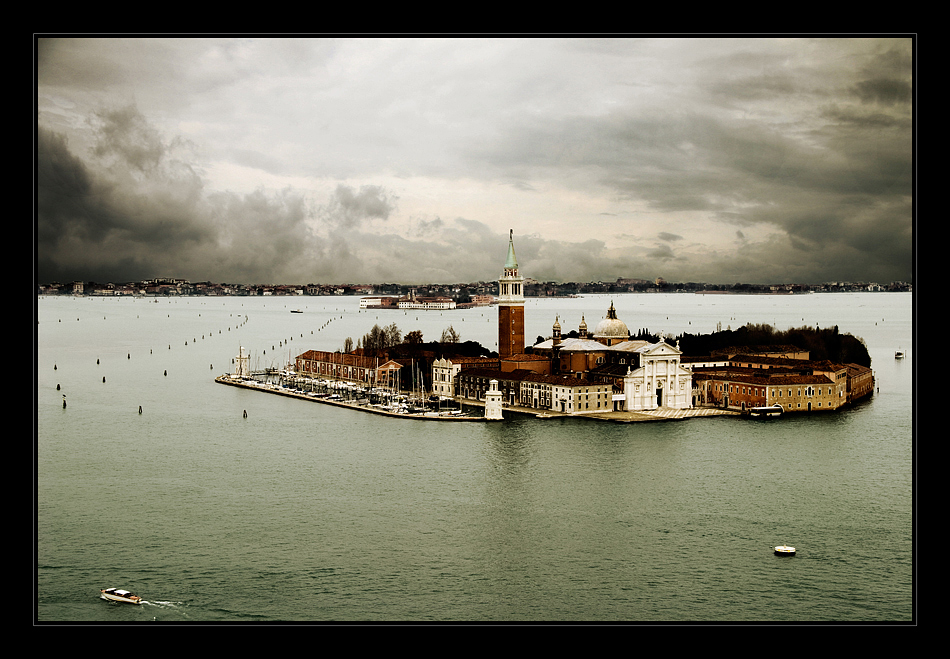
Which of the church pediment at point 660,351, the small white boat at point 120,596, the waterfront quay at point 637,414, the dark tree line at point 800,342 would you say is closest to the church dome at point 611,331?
the dark tree line at point 800,342

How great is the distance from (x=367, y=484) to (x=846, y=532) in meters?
4.20

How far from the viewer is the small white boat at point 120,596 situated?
521cm

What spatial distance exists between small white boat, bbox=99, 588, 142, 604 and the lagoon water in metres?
0.07

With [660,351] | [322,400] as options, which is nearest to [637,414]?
[660,351]

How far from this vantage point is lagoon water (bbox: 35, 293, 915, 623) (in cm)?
537

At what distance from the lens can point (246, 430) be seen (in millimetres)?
11414

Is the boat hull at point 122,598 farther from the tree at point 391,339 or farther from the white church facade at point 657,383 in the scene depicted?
the tree at point 391,339

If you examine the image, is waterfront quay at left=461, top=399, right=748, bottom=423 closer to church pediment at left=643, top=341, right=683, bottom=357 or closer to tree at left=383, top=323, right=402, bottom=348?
church pediment at left=643, top=341, right=683, bottom=357

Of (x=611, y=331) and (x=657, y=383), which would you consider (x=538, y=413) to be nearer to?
(x=657, y=383)

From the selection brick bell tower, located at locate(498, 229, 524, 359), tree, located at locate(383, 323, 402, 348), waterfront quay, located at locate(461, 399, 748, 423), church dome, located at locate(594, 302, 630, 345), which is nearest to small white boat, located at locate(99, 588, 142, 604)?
waterfront quay, located at locate(461, 399, 748, 423)

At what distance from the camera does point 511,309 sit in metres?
15.8

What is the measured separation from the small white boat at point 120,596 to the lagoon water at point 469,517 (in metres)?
0.07

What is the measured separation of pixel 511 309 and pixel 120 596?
36.6 ft

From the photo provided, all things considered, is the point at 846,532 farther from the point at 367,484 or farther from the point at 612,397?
the point at 612,397
